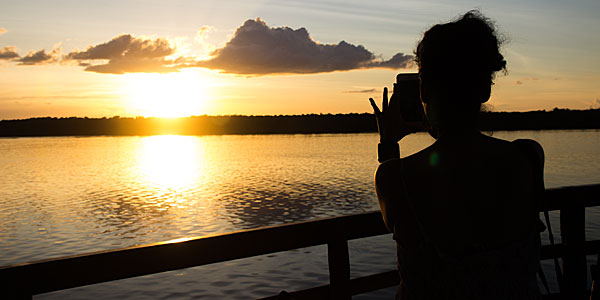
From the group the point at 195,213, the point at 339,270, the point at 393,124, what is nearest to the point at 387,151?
the point at 393,124

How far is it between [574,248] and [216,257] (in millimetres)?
3023

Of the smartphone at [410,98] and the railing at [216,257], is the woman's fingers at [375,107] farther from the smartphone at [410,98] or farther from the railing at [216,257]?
the railing at [216,257]

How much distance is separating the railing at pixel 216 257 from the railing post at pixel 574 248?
17 centimetres

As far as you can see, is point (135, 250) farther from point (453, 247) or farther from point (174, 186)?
point (174, 186)

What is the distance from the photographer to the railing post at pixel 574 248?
4113 mm

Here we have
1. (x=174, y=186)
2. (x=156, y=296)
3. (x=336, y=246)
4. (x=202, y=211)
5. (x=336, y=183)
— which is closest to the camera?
(x=336, y=246)

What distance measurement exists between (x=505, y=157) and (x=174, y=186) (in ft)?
176

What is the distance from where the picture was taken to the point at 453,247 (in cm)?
151

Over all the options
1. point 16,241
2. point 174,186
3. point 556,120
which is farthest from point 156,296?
point 556,120

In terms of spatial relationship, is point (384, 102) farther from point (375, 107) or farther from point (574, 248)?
point (574, 248)

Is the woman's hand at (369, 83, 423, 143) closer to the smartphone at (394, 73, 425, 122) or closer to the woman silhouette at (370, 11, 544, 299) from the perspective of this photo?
the smartphone at (394, 73, 425, 122)

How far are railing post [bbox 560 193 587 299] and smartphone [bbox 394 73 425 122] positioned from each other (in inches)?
105

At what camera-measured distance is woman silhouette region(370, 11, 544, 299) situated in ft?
4.86

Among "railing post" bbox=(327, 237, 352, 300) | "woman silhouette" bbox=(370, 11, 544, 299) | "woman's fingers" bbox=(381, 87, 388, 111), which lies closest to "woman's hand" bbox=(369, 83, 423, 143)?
"woman's fingers" bbox=(381, 87, 388, 111)
